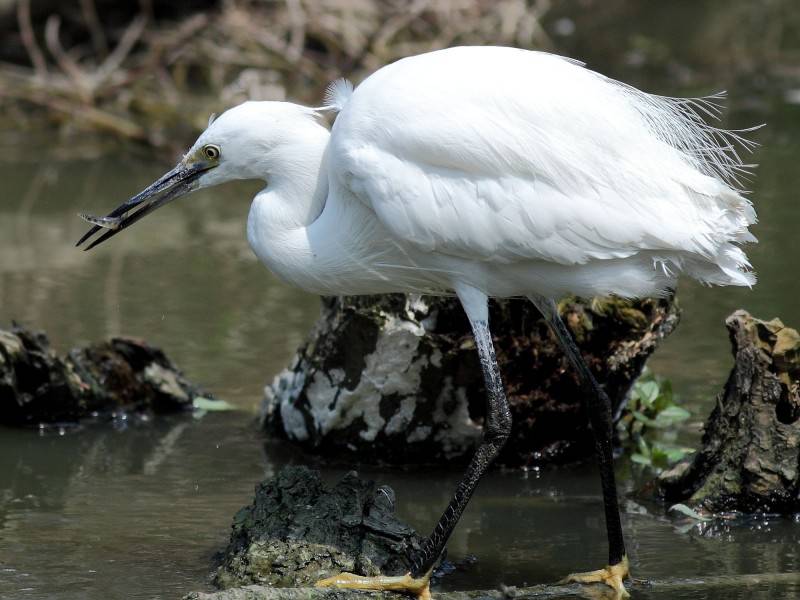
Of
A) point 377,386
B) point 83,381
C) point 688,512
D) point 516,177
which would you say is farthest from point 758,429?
point 83,381

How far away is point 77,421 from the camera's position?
6305mm

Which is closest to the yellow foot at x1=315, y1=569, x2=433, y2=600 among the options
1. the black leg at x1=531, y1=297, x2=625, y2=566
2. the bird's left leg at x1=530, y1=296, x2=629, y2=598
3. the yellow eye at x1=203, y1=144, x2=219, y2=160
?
the bird's left leg at x1=530, y1=296, x2=629, y2=598

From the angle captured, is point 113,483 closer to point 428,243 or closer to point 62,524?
point 62,524

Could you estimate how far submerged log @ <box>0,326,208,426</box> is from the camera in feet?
20.1

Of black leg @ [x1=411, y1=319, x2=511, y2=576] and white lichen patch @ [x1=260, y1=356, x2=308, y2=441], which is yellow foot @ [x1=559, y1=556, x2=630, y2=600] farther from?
white lichen patch @ [x1=260, y1=356, x2=308, y2=441]

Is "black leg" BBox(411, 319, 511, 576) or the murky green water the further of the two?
the murky green water

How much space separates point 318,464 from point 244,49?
7840 mm

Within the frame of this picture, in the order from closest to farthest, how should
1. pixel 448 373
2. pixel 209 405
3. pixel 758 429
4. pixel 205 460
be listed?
pixel 758 429
pixel 448 373
pixel 205 460
pixel 209 405

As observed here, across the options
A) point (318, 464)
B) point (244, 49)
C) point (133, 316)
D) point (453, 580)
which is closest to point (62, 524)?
point (318, 464)

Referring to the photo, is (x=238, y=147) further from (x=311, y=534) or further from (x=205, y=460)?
(x=205, y=460)

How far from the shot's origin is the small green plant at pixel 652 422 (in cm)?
585

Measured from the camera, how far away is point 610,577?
14.9ft

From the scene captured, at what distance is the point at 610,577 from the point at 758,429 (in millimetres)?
971

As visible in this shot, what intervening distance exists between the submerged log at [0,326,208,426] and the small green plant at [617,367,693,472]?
2088 mm
